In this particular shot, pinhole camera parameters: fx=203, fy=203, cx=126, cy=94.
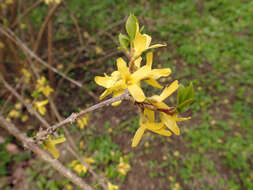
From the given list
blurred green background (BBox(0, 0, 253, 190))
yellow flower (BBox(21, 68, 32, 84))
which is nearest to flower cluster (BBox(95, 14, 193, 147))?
blurred green background (BBox(0, 0, 253, 190))

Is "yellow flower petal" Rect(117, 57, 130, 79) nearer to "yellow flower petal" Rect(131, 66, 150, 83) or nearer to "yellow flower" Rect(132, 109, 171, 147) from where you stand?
"yellow flower petal" Rect(131, 66, 150, 83)

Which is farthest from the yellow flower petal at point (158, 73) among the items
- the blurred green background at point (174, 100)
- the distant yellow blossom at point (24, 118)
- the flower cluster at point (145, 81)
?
the distant yellow blossom at point (24, 118)

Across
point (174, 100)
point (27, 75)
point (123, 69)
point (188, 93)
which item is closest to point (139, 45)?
point (123, 69)

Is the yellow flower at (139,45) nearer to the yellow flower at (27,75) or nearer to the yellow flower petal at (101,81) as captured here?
the yellow flower petal at (101,81)

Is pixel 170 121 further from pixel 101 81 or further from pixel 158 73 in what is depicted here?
pixel 101 81

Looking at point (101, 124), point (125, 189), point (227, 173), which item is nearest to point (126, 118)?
point (101, 124)

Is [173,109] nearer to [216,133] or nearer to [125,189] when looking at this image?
[125,189]
